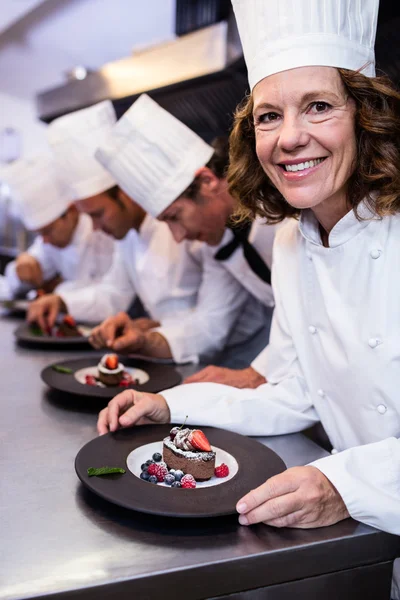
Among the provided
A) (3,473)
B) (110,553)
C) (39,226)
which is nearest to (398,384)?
(110,553)

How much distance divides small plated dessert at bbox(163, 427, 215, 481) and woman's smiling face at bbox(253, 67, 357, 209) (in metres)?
0.53

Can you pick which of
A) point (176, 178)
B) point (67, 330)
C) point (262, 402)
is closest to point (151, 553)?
point (262, 402)

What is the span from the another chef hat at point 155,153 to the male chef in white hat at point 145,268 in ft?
0.90

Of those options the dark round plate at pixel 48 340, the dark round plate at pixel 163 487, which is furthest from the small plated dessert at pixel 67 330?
the dark round plate at pixel 163 487

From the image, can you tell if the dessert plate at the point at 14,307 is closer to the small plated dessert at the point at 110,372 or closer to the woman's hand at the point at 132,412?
the small plated dessert at the point at 110,372

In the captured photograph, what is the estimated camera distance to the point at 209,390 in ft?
4.87

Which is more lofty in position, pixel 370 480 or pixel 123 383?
pixel 370 480

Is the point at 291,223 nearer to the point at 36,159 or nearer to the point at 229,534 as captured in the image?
the point at 229,534

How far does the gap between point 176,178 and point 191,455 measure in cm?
129

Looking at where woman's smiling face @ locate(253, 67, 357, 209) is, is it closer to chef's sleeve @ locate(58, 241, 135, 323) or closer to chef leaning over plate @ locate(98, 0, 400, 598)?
chef leaning over plate @ locate(98, 0, 400, 598)

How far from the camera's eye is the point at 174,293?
2779 millimetres

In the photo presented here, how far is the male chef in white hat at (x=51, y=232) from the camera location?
3.59 m

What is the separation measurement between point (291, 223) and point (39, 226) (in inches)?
93.9

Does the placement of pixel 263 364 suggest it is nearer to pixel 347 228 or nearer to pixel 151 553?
pixel 347 228
